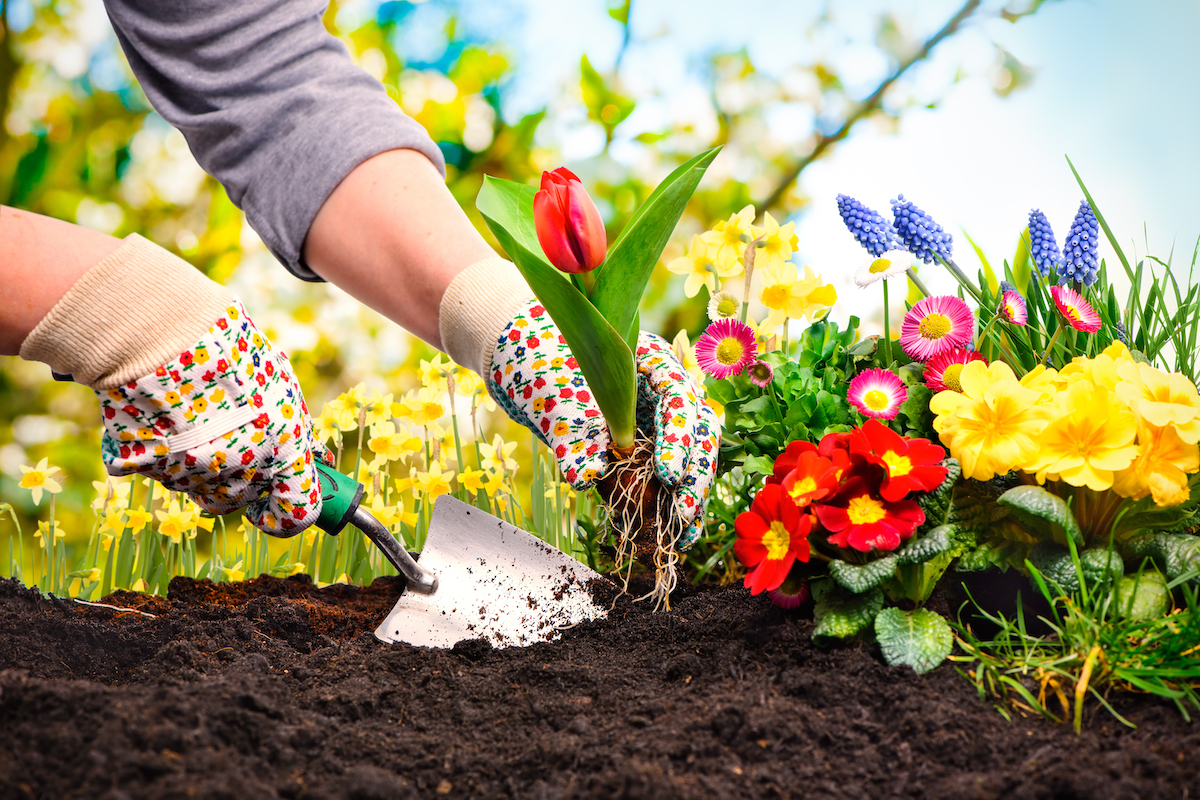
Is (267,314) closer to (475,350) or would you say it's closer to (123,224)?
(123,224)

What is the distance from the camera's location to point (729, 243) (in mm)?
1562

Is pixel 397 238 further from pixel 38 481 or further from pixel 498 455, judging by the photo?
pixel 38 481

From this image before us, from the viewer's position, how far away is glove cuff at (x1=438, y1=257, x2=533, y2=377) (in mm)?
1382

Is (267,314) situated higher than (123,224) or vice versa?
(123,224)

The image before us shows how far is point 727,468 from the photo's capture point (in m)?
1.48

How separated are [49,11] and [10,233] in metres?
2.39

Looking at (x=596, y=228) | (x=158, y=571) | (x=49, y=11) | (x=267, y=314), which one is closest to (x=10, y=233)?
(x=596, y=228)

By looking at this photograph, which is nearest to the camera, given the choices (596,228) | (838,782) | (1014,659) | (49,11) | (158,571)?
(838,782)

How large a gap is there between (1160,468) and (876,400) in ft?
1.19

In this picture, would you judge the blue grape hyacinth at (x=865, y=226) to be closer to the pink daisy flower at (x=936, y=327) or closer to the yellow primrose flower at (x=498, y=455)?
the pink daisy flower at (x=936, y=327)

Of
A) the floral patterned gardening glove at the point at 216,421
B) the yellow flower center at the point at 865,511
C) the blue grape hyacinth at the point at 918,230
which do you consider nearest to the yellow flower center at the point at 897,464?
the yellow flower center at the point at 865,511

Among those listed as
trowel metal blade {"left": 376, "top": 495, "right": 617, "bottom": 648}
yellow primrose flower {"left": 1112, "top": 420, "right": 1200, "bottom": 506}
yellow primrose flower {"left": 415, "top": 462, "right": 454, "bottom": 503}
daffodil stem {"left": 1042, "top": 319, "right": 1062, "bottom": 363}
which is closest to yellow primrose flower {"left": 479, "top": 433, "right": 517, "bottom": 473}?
yellow primrose flower {"left": 415, "top": 462, "right": 454, "bottom": 503}

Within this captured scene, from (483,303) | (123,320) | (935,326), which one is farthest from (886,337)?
(123,320)

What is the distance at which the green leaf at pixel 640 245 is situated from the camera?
1.09 metres
